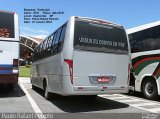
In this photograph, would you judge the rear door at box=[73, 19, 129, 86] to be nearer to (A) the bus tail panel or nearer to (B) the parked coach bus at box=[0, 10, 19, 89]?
(A) the bus tail panel

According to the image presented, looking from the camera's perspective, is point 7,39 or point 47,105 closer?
point 47,105

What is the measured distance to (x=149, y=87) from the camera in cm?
1211

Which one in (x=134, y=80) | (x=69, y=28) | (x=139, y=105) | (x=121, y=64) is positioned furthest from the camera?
(x=134, y=80)

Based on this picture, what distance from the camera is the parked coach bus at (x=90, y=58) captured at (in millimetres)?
9070

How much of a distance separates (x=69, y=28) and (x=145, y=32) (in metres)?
4.52

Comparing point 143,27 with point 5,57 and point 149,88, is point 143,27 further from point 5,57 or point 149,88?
point 5,57

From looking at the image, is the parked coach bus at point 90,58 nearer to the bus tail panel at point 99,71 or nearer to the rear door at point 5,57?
the bus tail panel at point 99,71

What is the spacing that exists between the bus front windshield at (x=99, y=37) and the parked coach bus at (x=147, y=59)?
212cm

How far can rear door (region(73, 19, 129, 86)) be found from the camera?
360 inches

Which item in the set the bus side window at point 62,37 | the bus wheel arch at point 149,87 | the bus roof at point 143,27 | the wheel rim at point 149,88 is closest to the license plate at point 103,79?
the bus side window at point 62,37

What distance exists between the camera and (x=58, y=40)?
10266mm

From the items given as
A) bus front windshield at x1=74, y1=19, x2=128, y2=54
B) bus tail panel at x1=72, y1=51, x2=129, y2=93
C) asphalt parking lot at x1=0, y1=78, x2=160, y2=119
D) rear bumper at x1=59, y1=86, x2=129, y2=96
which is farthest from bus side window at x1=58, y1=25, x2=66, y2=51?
asphalt parking lot at x1=0, y1=78, x2=160, y2=119

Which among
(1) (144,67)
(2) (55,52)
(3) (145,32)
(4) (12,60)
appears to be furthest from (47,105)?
(3) (145,32)

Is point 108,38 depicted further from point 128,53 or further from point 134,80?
point 134,80
